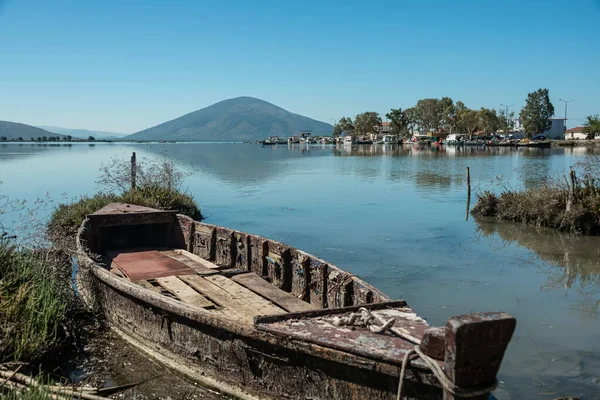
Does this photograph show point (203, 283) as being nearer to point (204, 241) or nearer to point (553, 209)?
point (204, 241)

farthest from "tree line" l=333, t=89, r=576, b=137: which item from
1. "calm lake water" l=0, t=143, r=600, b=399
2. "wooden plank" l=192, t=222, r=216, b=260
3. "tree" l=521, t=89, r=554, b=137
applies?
"wooden plank" l=192, t=222, r=216, b=260

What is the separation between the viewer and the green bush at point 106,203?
1684 centimetres

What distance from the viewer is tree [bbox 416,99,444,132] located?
160750 millimetres

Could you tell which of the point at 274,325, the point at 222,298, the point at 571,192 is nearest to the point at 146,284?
the point at 222,298

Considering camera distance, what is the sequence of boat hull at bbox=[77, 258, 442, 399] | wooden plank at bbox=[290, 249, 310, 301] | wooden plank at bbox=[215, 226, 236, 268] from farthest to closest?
→ wooden plank at bbox=[215, 226, 236, 268] → wooden plank at bbox=[290, 249, 310, 301] → boat hull at bbox=[77, 258, 442, 399]

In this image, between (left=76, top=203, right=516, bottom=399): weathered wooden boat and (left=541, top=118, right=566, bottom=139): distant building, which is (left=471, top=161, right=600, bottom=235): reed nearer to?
(left=76, top=203, right=516, bottom=399): weathered wooden boat

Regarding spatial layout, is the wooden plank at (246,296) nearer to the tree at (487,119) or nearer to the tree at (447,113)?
the tree at (487,119)

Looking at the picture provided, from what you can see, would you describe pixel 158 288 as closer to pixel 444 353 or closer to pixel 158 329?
pixel 158 329

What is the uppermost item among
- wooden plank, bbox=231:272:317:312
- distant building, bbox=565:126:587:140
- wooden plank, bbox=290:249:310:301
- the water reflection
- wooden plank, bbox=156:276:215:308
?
distant building, bbox=565:126:587:140

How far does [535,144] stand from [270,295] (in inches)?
4506

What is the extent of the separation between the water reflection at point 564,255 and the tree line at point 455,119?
124 m

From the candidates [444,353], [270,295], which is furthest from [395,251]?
[444,353]

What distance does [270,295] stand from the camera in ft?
28.4

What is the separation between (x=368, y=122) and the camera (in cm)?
18000
